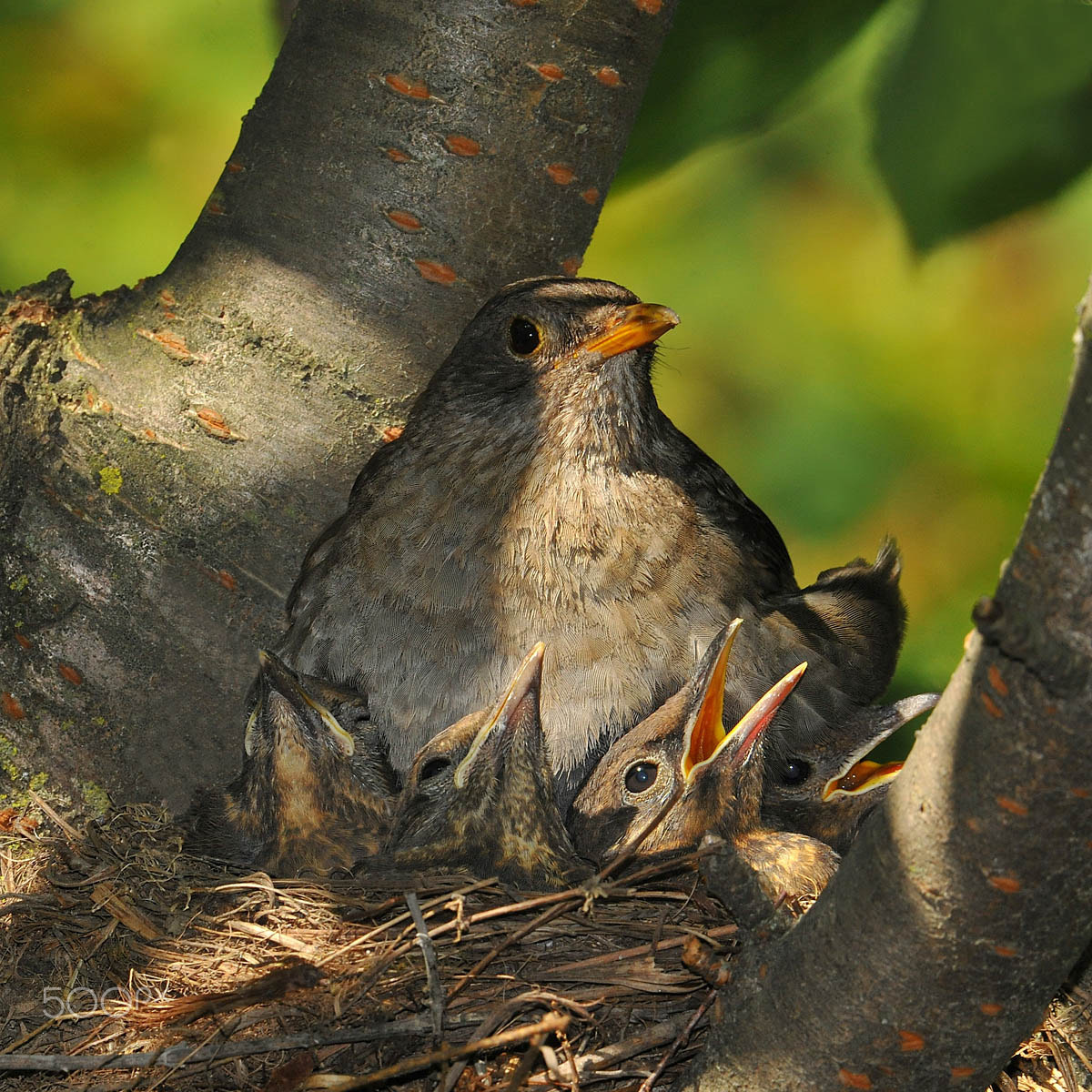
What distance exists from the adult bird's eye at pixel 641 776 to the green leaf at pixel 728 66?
2.66 metres

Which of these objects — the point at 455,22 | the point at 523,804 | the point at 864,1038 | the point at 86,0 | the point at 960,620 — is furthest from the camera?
the point at 86,0

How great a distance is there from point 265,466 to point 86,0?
2.76 metres

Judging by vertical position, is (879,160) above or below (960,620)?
above

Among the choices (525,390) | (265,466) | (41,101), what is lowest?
(265,466)

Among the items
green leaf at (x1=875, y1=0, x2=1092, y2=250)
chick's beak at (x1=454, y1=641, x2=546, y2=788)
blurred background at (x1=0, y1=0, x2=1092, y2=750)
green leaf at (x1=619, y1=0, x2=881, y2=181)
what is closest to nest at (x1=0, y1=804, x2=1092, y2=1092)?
chick's beak at (x1=454, y1=641, x2=546, y2=788)

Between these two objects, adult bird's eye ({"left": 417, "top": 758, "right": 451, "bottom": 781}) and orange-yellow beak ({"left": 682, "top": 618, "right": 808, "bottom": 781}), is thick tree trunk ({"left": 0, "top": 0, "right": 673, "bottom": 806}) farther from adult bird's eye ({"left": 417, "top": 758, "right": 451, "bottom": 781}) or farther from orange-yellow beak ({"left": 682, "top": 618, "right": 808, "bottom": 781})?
orange-yellow beak ({"left": 682, "top": 618, "right": 808, "bottom": 781})

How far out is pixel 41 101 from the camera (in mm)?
4980

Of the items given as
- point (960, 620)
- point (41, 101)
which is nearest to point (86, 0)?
point (41, 101)

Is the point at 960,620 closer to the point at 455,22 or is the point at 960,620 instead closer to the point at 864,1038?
the point at 455,22

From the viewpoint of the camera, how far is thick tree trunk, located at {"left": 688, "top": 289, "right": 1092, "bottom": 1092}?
4.48 feet

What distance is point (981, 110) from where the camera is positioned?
445 centimetres

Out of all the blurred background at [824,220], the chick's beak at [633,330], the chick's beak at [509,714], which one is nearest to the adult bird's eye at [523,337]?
the chick's beak at [633,330]

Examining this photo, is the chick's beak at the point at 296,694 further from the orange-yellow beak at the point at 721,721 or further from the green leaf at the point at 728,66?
the green leaf at the point at 728,66

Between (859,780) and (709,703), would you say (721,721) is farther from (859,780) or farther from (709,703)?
(859,780)
